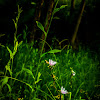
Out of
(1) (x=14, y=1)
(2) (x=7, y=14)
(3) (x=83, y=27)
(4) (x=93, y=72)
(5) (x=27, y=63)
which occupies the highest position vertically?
(1) (x=14, y=1)

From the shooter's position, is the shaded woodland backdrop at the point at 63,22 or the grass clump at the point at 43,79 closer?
the grass clump at the point at 43,79

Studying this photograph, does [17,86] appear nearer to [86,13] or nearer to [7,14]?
[7,14]

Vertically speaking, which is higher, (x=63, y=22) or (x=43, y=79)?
(x=63, y=22)

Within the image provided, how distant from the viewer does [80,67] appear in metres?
2.49

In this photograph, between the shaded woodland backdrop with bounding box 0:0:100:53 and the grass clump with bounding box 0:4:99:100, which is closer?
the grass clump with bounding box 0:4:99:100

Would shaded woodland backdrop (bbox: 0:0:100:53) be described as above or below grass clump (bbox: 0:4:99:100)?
above

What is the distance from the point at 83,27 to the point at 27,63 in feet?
7.88

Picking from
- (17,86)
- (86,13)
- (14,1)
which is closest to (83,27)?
(86,13)

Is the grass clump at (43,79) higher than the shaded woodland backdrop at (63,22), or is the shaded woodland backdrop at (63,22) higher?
the shaded woodland backdrop at (63,22)

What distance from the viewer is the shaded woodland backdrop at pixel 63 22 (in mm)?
2875

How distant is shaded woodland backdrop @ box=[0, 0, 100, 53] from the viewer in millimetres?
2875

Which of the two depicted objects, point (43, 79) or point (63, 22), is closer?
point (43, 79)

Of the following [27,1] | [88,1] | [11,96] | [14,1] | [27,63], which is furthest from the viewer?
[88,1]

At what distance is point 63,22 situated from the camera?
370 centimetres
